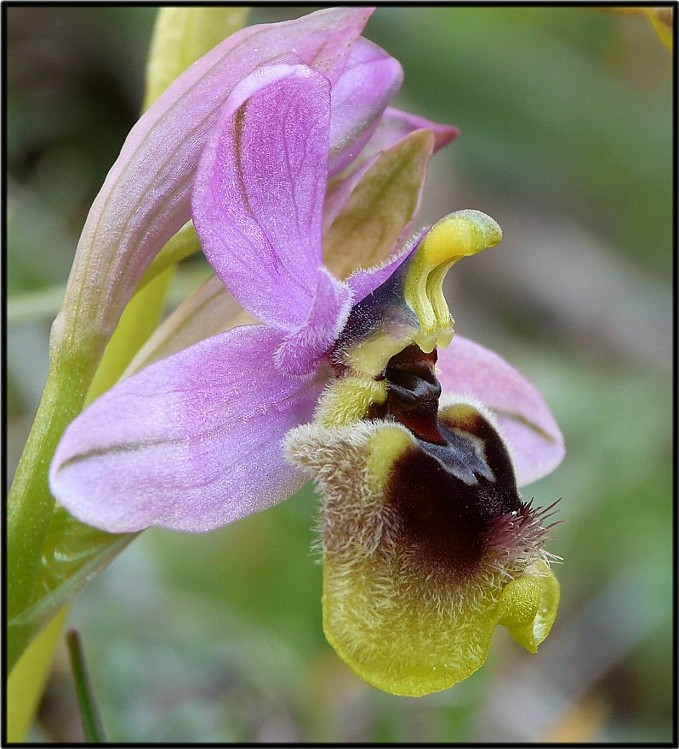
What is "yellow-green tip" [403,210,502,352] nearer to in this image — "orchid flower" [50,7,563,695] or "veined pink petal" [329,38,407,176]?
"orchid flower" [50,7,563,695]

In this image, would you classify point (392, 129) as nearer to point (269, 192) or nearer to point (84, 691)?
point (269, 192)

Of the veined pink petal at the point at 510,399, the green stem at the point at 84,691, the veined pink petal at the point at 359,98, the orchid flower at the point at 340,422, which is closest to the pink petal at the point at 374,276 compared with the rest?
the orchid flower at the point at 340,422

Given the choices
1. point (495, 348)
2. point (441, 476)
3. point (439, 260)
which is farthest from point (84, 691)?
point (495, 348)

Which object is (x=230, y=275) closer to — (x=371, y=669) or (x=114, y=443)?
(x=114, y=443)

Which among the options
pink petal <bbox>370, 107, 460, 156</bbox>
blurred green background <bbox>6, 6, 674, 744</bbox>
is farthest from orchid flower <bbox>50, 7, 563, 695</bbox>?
blurred green background <bbox>6, 6, 674, 744</bbox>

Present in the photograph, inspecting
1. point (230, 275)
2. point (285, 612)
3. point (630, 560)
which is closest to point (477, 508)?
point (230, 275)

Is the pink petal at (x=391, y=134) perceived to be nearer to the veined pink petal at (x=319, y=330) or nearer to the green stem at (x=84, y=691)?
the veined pink petal at (x=319, y=330)
